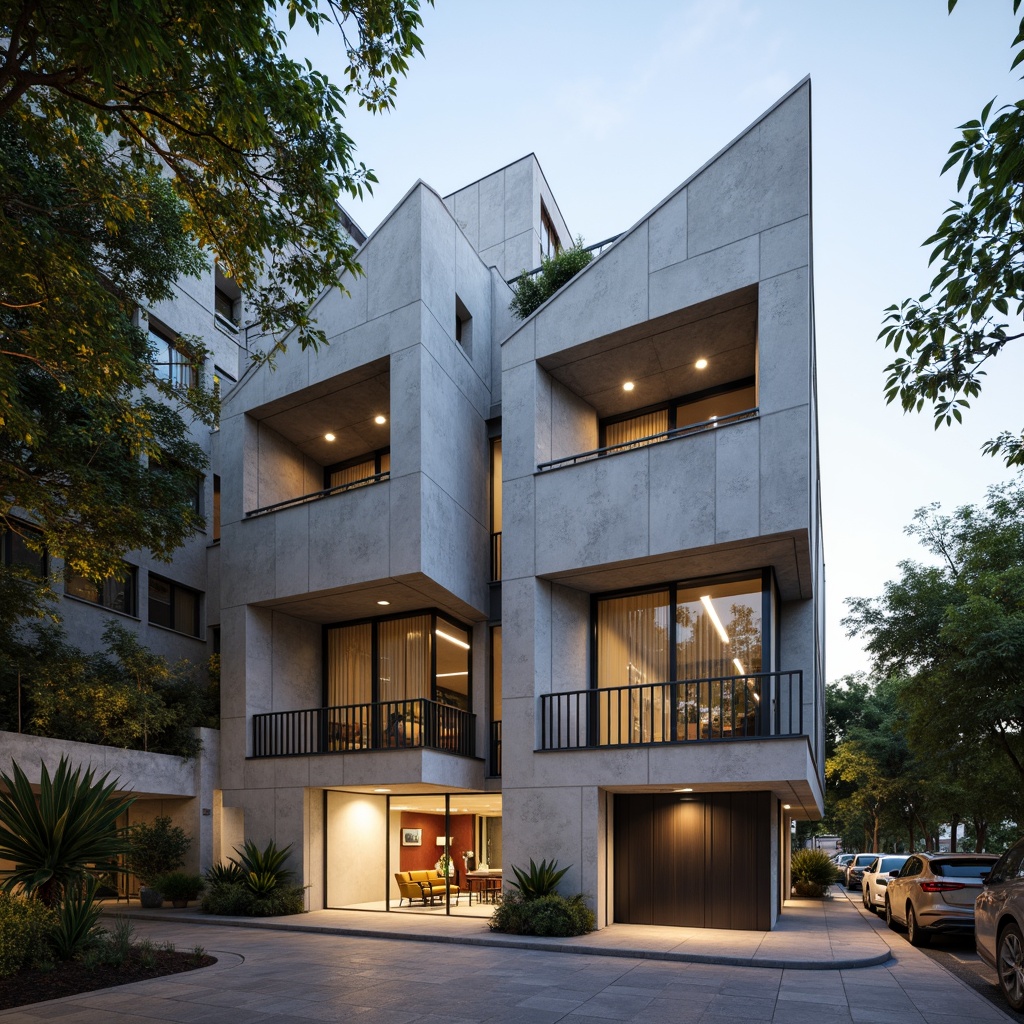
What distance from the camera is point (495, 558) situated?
19.0m

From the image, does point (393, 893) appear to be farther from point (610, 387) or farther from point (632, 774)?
point (610, 387)

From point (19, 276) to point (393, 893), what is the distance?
1518 cm

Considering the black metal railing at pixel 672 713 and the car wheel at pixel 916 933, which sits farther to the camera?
the black metal railing at pixel 672 713

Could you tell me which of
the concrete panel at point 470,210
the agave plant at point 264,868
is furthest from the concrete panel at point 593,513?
the concrete panel at point 470,210

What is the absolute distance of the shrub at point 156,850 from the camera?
1867 cm

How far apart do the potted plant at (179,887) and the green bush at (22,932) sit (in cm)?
871

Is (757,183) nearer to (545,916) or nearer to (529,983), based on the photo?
(545,916)

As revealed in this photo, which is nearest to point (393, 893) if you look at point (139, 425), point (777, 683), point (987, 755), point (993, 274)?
point (777, 683)

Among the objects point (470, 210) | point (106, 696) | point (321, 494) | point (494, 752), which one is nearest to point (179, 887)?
point (106, 696)

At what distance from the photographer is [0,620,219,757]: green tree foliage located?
16344mm

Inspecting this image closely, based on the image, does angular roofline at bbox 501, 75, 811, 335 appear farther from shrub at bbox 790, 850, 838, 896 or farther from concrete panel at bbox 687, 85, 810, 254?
shrub at bbox 790, 850, 838, 896

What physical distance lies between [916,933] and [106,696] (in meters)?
14.7

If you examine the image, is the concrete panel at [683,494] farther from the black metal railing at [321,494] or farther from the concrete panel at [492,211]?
the concrete panel at [492,211]

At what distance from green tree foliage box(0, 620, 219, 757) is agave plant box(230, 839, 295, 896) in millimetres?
2765
